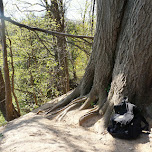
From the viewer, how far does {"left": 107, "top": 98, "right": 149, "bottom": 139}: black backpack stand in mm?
3123

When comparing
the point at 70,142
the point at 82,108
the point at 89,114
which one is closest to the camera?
the point at 70,142

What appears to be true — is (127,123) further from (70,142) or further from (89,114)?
(89,114)

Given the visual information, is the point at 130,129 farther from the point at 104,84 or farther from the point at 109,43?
the point at 109,43

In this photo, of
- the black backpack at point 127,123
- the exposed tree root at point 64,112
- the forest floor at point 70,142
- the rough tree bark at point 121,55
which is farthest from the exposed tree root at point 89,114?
the black backpack at point 127,123

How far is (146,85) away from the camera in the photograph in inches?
148

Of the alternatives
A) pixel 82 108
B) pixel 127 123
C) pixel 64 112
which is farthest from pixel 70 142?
pixel 64 112

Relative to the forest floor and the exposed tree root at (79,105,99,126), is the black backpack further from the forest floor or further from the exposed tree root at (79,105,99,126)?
the exposed tree root at (79,105,99,126)

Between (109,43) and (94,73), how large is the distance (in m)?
1.19

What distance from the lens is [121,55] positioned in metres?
3.79

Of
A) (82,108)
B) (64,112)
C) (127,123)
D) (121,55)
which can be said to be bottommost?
(64,112)

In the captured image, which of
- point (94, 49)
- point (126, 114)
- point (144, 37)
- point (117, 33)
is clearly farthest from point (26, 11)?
point (126, 114)

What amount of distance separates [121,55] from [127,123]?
5.61ft

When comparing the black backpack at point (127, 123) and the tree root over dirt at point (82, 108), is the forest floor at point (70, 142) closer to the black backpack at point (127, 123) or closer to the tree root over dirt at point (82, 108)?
the black backpack at point (127, 123)

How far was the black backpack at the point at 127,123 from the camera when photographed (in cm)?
312
